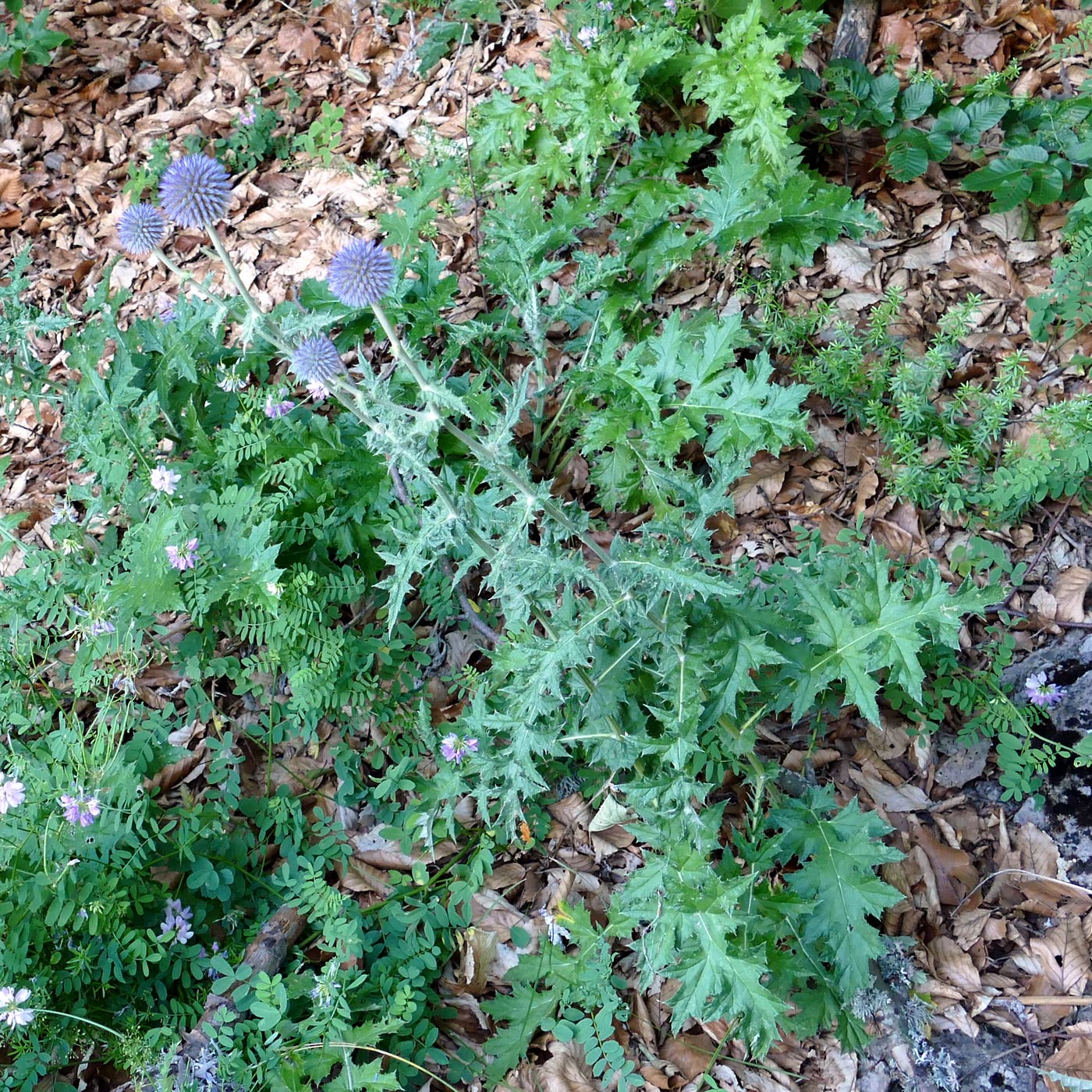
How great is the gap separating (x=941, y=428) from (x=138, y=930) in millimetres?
3196

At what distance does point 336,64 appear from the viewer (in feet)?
17.3

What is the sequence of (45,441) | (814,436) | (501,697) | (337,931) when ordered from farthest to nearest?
(45,441)
(814,436)
(501,697)
(337,931)

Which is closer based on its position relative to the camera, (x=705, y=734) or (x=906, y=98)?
(x=705, y=734)

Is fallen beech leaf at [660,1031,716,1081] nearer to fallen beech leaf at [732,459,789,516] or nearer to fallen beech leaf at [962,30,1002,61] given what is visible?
fallen beech leaf at [732,459,789,516]

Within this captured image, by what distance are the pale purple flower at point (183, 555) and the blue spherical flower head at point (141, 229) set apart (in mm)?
889

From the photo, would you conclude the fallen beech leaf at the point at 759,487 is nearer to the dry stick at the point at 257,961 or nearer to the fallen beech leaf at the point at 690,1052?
the fallen beech leaf at the point at 690,1052

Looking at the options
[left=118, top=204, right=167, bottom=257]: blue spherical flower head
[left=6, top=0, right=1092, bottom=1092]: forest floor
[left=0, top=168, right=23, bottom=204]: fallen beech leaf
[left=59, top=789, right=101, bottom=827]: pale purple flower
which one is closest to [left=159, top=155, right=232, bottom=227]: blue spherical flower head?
[left=118, top=204, right=167, bottom=257]: blue spherical flower head

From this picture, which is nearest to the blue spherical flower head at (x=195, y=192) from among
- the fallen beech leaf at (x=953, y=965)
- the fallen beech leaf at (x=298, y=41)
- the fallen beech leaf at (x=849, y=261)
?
the fallen beech leaf at (x=849, y=261)

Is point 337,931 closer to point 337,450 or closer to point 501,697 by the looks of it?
point 501,697

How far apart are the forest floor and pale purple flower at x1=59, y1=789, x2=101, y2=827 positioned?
0.72 metres

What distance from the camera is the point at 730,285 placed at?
13.3 feet

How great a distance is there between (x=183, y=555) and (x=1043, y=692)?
274 cm

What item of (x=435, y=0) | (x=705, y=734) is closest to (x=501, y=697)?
(x=705, y=734)

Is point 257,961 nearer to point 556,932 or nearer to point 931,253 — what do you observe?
point 556,932
